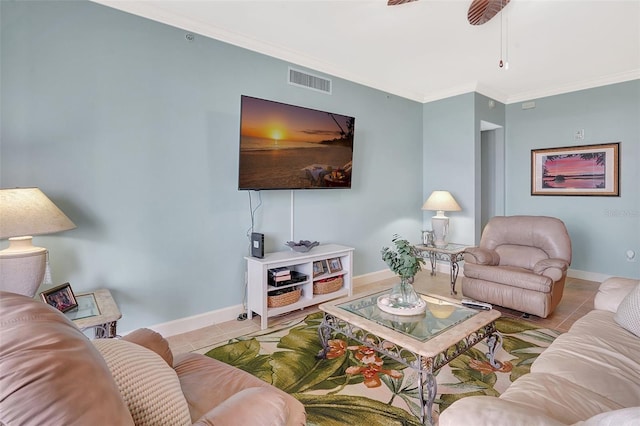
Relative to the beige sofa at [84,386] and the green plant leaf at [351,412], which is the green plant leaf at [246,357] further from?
the beige sofa at [84,386]

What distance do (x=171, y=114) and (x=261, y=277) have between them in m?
1.60

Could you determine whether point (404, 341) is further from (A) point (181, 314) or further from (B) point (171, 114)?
(B) point (171, 114)

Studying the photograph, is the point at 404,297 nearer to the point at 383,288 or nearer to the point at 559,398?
the point at 383,288

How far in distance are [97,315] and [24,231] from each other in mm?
606

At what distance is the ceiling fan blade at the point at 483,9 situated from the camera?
2414 millimetres

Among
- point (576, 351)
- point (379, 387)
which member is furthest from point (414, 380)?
point (576, 351)

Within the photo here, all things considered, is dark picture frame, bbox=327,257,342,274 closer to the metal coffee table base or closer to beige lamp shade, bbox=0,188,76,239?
the metal coffee table base

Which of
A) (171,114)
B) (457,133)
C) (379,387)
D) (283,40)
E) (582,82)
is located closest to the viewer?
(379,387)

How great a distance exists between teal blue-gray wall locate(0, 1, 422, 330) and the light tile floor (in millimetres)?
232

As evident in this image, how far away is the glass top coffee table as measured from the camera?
1685 millimetres

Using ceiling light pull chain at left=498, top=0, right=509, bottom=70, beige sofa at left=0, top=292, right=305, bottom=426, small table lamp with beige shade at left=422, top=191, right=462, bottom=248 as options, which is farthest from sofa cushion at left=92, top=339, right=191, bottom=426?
small table lamp with beige shade at left=422, top=191, right=462, bottom=248

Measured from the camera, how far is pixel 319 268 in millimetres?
3477

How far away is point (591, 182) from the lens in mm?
4375

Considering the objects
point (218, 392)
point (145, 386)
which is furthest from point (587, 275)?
point (145, 386)
